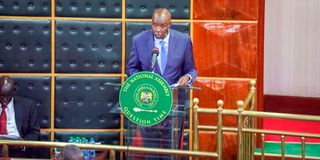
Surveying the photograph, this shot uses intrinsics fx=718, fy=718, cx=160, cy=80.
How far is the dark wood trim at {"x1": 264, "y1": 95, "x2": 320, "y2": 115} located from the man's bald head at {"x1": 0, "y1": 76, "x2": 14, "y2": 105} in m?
3.76

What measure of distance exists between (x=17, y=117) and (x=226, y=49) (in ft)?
6.93

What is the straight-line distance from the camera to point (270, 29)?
8.98 meters

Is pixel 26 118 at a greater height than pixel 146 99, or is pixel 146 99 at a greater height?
pixel 146 99

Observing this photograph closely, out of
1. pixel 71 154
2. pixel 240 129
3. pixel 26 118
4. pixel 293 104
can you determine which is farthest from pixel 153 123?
pixel 293 104

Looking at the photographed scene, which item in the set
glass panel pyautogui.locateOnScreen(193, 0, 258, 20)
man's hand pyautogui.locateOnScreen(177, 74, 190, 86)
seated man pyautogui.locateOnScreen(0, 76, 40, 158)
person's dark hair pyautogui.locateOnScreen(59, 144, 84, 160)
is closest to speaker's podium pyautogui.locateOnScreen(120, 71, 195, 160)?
man's hand pyautogui.locateOnScreen(177, 74, 190, 86)

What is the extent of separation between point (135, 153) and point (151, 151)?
173 mm

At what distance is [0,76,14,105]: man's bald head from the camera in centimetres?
641

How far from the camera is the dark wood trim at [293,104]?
353 inches

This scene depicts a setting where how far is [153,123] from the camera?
5.14 meters

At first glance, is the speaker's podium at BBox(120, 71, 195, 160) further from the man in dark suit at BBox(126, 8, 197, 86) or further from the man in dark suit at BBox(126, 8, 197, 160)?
the man in dark suit at BBox(126, 8, 197, 86)

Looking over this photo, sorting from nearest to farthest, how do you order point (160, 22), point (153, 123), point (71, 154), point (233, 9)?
point (71, 154) < point (153, 123) < point (160, 22) < point (233, 9)

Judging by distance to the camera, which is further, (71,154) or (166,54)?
(166,54)

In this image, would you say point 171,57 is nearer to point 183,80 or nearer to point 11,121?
point 183,80

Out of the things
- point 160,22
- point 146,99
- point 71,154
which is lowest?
point 71,154
